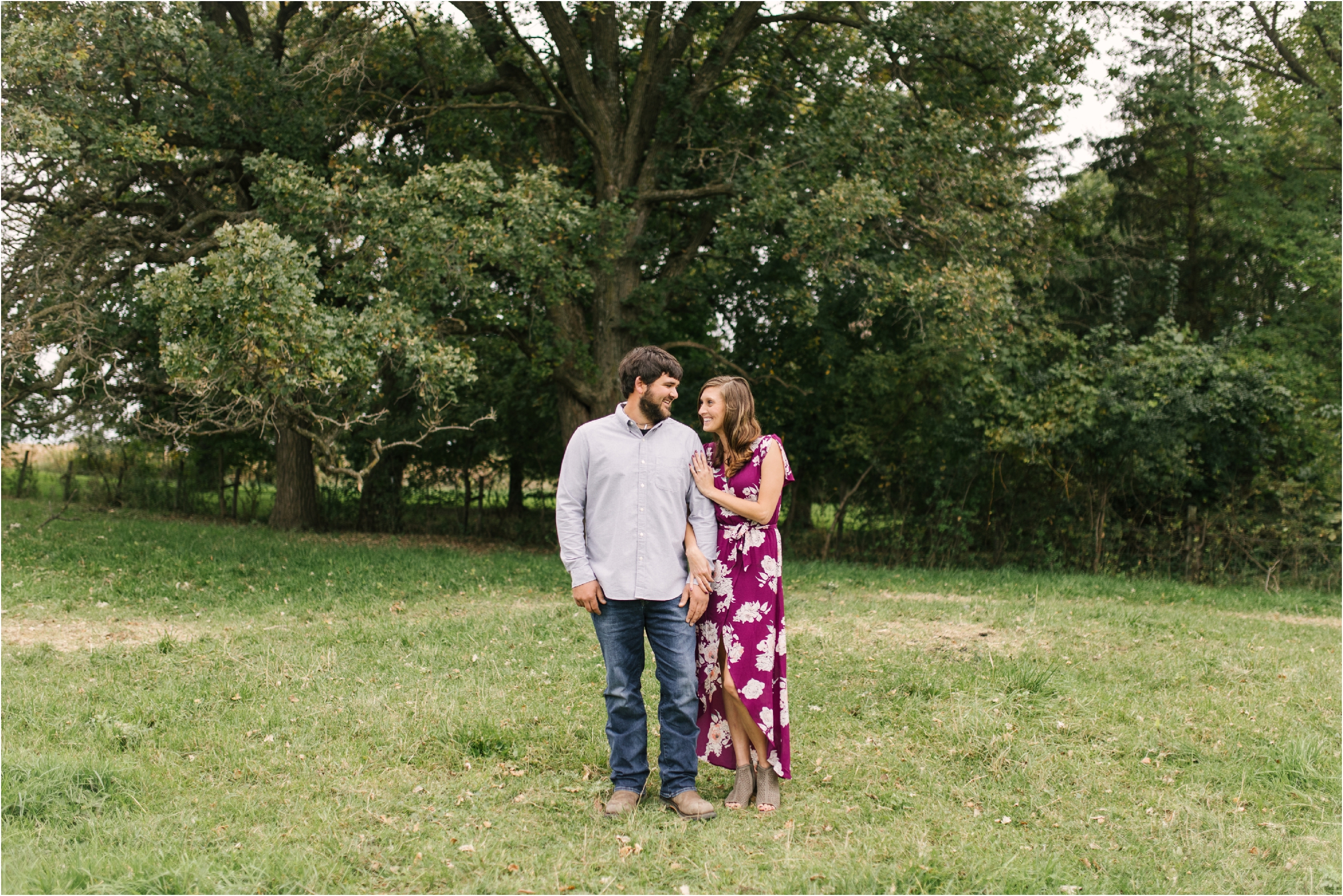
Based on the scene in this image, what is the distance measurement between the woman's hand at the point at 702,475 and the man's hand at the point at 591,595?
1.96ft

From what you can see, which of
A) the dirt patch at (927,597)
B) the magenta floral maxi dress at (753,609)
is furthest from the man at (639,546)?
the dirt patch at (927,597)

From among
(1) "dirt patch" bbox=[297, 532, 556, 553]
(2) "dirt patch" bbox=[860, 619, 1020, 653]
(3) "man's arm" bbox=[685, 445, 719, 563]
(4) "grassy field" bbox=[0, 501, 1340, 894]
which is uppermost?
(3) "man's arm" bbox=[685, 445, 719, 563]

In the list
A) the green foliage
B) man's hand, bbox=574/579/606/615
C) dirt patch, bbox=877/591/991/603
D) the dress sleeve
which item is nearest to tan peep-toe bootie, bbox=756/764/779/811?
man's hand, bbox=574/579/606/615

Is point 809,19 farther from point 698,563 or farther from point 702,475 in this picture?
point 698,563

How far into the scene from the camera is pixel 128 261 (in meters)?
12.3

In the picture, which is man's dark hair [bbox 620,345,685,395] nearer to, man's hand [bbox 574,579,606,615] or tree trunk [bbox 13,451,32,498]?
man's hand [bbox 574,579,606,615]

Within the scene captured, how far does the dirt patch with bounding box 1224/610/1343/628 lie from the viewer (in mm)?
10586

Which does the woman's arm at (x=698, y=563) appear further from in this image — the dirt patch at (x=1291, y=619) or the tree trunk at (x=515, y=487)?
the tree trunk at (x=515, y=487)

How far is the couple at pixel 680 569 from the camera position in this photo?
4.19 meters

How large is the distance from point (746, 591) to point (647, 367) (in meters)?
1.08

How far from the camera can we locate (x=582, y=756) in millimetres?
5066

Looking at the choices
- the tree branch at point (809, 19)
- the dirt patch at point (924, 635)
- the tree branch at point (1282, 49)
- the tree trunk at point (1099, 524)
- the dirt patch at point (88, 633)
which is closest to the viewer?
the dirt patch at point (88, 633)

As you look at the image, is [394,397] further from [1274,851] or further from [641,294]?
[1274,851]

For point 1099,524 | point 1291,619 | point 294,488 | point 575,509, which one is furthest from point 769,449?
point 294,488
